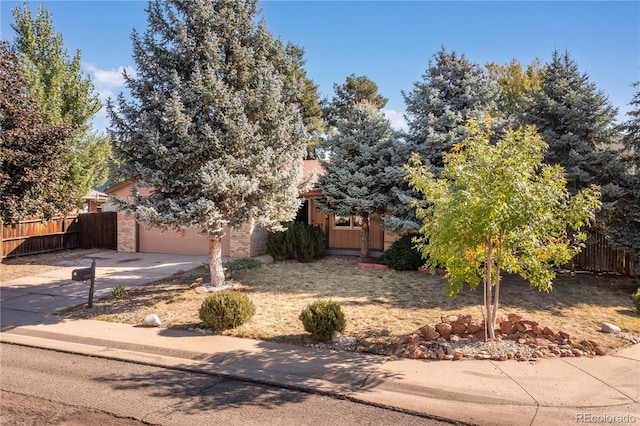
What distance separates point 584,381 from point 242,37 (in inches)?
400

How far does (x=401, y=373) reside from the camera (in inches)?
227

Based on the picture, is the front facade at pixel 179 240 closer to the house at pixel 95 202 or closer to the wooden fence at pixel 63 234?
the wooden fence at pixel 63 234

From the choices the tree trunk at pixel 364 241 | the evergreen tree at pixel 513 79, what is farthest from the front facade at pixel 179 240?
the evergreen tree at pixel 513 79

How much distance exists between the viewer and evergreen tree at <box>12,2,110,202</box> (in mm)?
18578

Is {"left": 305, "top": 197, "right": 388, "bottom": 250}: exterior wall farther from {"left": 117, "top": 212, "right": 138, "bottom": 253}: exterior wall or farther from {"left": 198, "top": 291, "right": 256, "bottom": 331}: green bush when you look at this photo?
{"left": 198, "top": 291, "right": 256, "bottom": 331}: green bush

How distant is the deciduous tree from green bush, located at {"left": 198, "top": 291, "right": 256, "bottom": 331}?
3.63 metres

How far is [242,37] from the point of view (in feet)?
34.8

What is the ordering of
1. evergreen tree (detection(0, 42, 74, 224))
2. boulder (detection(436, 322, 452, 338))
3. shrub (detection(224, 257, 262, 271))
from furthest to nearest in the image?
1. shrub (detection(224, 257, 262, 271))
2. evergreen tree (detection(0, 42, 74, 224))
3. boulder (detection(436, 322, 452, 338))

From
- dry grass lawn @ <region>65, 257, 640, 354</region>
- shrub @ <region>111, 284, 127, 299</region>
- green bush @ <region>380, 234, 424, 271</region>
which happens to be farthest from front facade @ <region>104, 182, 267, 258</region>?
A: shrub @ <region>111, 284, 127, 299</region>

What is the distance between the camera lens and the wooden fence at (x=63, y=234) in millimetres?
17359

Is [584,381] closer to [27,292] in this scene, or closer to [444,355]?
[444,355]

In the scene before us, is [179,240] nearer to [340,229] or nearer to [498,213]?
[340,229]

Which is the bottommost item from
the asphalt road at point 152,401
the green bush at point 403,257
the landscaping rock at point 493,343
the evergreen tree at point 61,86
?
the asphalt road at point 152,401

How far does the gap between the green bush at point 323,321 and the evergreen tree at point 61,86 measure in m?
15.1
